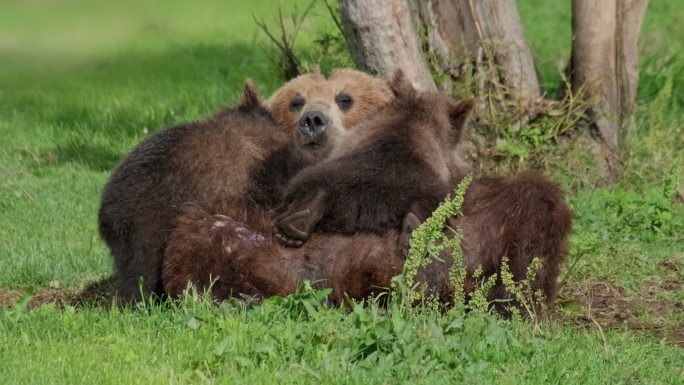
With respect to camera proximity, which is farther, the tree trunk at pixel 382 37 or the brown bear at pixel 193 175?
the tree trunk at pixel 382 37

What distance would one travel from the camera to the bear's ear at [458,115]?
23.3ft

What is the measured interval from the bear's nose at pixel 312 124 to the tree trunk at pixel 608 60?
4345mm

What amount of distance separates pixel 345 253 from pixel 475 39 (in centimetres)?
463

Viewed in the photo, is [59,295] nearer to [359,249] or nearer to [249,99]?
[249,99]

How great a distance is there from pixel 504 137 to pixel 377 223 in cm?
457

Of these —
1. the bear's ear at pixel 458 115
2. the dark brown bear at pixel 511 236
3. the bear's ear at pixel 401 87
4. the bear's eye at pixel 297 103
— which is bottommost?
the dark brown bear at pixel 511 236

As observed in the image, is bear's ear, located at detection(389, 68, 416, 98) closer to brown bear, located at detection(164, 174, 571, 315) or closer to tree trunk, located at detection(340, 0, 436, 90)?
brown bear, located at detection(164, 174, 571, 315)

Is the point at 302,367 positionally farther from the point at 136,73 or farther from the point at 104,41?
the point at 136,73

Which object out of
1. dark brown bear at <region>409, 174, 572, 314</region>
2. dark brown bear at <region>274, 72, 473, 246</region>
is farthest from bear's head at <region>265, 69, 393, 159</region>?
dark brown bear at <region>409, 174, 572, 314</region>

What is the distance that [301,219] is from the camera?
6277 mm

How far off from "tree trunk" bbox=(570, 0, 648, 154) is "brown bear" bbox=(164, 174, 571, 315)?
15.1ft

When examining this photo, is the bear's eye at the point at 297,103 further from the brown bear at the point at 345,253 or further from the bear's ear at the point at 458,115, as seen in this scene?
the brown bear at the point at 345,253

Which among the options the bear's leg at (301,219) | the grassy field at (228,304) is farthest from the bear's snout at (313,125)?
the grassy field at (228,304)

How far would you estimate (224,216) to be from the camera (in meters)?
6.59
